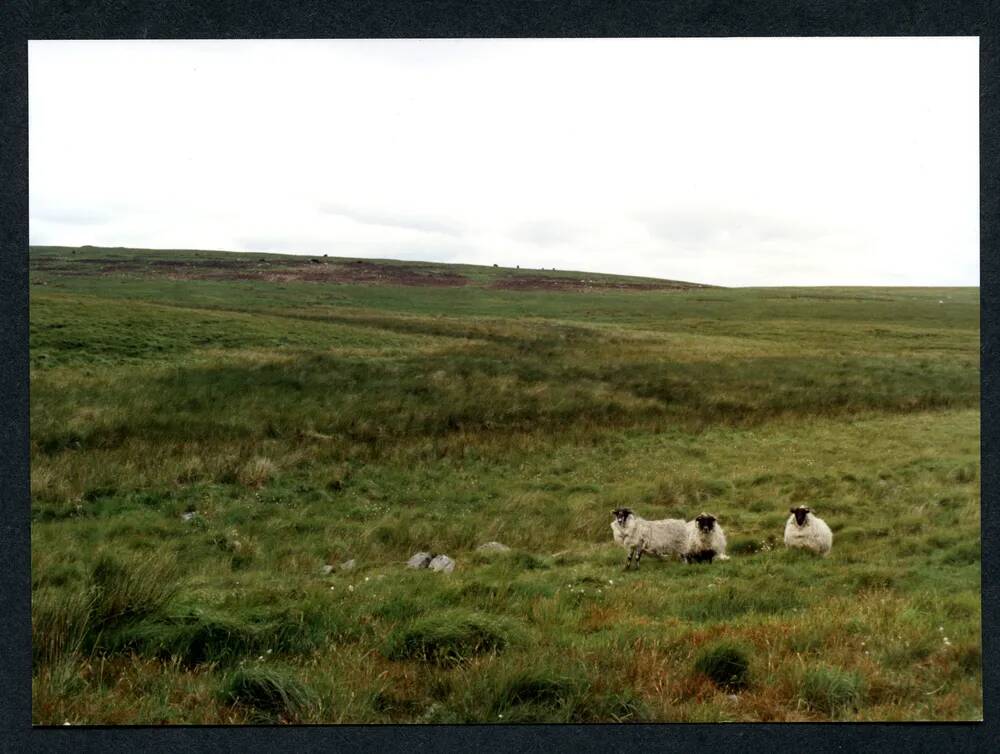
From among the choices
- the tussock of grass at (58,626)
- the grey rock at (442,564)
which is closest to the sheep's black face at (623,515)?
the grey rock at (442,564)

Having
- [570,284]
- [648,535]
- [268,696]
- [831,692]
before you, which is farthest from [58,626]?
[570,284]

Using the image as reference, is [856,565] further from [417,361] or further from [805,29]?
[417,361]

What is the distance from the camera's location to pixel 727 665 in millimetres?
5176

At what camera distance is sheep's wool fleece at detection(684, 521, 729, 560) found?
7.01 meters

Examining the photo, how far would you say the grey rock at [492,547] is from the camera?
24.1 feet

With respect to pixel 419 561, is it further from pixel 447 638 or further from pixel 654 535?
pixel 654 535

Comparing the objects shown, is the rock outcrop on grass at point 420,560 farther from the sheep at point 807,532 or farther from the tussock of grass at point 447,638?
the sheep at point 807,532

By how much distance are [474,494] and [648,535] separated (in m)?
2.62

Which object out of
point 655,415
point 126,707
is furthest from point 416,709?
point 655,415

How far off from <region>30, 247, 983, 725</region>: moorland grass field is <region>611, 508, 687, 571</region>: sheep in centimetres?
19

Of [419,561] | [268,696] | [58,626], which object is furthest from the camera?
[419,561]

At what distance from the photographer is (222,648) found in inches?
208

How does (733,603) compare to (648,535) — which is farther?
(648,535)

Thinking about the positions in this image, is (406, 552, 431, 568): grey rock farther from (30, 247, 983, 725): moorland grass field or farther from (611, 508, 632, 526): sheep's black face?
(611, 508, 632, 526): sheep's black face
